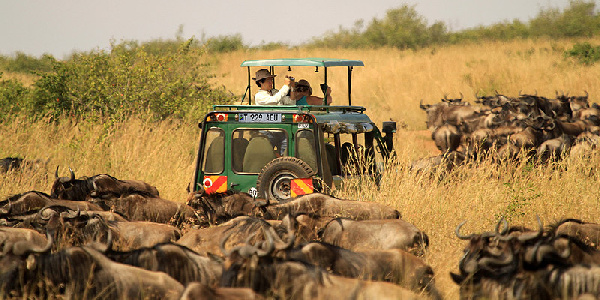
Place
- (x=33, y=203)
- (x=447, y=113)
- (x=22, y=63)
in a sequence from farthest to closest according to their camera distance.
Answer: (x=22, y=63) → (x=447, y=113) → (x=33, y=203)

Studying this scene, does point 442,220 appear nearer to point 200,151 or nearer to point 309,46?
point 200,151

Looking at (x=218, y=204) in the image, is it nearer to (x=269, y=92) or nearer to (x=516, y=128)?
(x=269, y=92)

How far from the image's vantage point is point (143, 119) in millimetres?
→ 15953

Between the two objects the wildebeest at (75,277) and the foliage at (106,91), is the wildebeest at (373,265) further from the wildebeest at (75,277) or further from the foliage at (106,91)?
the foliage at (106,91)

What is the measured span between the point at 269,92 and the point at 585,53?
2729cm

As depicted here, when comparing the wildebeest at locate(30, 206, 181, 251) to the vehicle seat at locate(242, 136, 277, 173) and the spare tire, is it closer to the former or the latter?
the spare tire

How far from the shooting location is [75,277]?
4.94 metres

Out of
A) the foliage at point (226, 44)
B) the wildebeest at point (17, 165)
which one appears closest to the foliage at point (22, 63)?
the foliage at point (226, 44)

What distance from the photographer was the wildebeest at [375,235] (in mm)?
6270

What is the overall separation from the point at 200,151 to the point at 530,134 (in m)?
10.2

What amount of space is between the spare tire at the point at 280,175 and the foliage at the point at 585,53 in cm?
2815

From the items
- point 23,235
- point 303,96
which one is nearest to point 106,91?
point 303,96

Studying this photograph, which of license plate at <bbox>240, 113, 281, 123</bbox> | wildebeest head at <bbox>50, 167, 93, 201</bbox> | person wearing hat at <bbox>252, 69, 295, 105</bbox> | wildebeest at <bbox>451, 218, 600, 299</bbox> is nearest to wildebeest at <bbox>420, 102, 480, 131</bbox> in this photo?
person wearing hat at <bbox>252, 69, 295, 105</bbox>

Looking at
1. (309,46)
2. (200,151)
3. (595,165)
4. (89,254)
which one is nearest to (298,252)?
(89,254)
